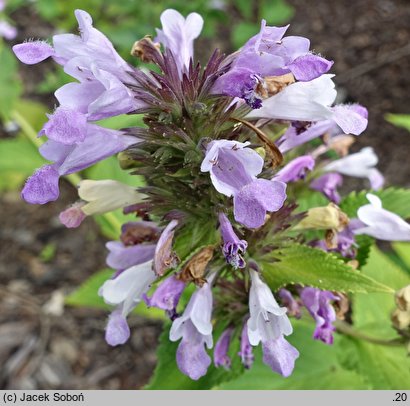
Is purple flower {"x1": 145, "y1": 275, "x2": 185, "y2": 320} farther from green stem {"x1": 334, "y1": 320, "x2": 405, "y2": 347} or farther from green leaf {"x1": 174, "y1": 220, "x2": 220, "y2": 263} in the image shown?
green stem {"x1": 334, "y1": 320, "x2": 405, "y2": 347}

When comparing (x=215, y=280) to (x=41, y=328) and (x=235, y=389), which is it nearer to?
(x=235, y=389)

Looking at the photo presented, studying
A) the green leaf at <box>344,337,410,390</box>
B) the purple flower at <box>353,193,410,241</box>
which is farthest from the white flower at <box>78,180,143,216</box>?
the green leaf at <box>344,337,410,390</box>

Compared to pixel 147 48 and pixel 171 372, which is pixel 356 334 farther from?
pixel 147 48

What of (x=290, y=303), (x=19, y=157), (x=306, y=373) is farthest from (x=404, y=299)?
(x=19, y=157)

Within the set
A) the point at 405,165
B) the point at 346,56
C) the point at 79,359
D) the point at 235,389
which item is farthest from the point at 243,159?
the point at 346,56

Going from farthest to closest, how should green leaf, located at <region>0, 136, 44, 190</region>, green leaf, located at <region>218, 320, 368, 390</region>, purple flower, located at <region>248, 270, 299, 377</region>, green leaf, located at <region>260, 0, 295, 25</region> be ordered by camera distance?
green leaf, located at <region>260, 0, 295, 25</region> < green leaf, located at <region>0, 136, 44, 190</region> < green leaf, located at <region>218, 320, 368, 390</region> < purple flower, located at <region>248, 270, 299, 377</region>
